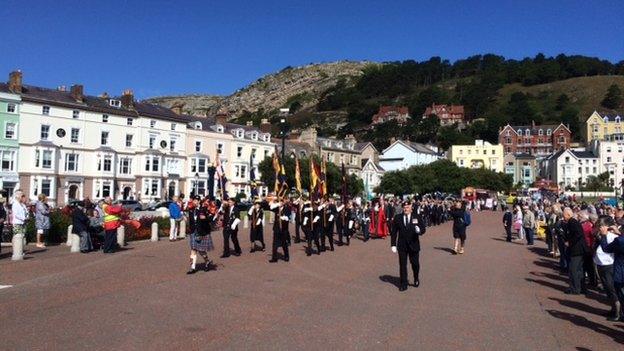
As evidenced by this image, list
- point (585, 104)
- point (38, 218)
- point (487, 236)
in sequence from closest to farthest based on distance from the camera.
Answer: point (38, 218) < point (487, 236) < point (585, 104)

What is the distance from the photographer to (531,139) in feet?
477

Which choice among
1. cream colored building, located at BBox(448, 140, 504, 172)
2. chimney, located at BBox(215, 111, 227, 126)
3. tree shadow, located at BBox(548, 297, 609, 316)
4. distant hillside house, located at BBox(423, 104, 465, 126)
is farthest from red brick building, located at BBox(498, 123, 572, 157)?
tree shadow, located at BBox(548, 297, 609, 316)

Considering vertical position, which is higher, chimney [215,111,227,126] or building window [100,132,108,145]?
chimney [215,111,227,126]

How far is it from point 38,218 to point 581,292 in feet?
52.7

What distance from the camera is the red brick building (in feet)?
465

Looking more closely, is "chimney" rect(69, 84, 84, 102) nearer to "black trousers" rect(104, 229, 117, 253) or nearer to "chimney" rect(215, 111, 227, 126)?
"chimney" rect(215, 111, 227, 126)

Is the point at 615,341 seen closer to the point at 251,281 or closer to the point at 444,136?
the point at 251,281

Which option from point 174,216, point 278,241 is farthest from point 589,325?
point 174,216

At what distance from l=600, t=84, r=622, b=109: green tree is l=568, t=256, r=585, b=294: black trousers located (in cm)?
17423

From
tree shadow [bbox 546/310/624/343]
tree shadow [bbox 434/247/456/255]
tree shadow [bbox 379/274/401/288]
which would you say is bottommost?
tree shadow [bbox 546/310/624/343]

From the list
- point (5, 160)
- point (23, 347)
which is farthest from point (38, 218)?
point (5, 160)

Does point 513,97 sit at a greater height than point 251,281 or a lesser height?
greater

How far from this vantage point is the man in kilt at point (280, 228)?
15875 millimetres

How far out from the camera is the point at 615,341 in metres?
8.20
